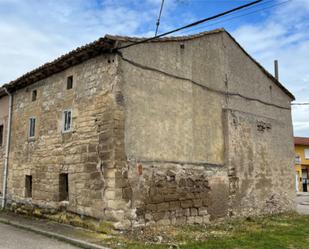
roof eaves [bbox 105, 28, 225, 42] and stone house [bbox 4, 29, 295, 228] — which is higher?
roof eaves [bbox 105, 28, 225, 42]

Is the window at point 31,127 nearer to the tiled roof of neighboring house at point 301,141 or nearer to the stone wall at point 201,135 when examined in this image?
the stone wall at point 201,135

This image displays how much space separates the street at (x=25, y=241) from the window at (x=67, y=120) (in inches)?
121

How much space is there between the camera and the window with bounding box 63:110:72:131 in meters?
10.5

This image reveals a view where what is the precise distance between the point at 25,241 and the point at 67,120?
378 centimetres

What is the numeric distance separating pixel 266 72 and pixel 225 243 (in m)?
8.76

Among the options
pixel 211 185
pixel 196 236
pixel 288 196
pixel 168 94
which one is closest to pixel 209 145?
pixel 211 185

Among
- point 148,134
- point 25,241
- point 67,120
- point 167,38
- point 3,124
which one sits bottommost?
point 25,241

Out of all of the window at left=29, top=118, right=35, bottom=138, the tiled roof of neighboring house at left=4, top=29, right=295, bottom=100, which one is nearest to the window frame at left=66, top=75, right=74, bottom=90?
the tiled roof of neighboring house at left=4, top=29, right=295, bottom=100

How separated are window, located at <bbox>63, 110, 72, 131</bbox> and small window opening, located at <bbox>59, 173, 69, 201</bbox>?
1.38 metres

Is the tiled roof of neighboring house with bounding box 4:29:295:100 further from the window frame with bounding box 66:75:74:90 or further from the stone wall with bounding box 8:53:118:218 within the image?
the window frame with bounding box 66:75:74:90

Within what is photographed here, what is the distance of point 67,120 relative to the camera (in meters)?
10.6

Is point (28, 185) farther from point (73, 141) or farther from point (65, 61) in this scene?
point (65, 61)

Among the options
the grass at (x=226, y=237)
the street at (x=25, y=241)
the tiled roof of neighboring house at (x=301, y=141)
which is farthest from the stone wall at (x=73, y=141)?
the tiled roof of neighboring house at (x=301, y=141)

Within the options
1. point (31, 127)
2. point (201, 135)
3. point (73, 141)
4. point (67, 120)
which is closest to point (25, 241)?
point (73, 141)
